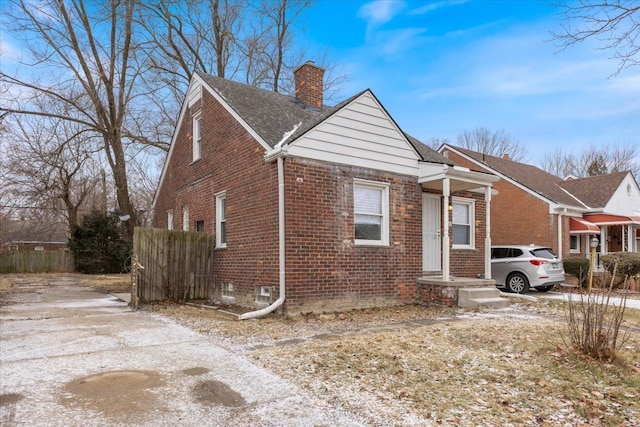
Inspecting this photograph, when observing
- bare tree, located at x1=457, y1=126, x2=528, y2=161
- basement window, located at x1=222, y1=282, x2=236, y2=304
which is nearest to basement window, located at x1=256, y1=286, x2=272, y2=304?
basement window, located at x1=222, y1=282, x2=236, y2=304

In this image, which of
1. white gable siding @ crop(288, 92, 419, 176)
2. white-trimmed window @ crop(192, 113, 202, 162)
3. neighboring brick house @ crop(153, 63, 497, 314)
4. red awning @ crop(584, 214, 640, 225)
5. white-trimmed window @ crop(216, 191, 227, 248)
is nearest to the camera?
neighboring brick house @ crop(153, 63, 497, 314)

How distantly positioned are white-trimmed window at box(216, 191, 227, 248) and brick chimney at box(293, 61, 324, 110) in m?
4.34

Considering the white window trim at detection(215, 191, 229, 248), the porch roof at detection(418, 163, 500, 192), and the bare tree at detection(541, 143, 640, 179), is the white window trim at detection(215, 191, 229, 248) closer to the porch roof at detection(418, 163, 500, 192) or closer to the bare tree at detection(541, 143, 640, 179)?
the porch roof at detection(418, 163, 500, 192)

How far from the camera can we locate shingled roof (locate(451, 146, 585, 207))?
18.4 m

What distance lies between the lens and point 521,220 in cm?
1841

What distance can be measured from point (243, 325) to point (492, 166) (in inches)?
639

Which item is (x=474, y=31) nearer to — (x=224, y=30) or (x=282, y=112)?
(x=282, y=112)

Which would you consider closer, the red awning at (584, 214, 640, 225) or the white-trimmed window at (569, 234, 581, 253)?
the red awning at (584, 214, 640, 225)

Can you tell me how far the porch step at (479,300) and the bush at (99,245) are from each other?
2212cm

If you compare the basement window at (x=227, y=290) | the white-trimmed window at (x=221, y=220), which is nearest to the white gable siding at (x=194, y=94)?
the white-trimmed window at (x=221, y=220)

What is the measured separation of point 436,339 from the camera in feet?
20.6

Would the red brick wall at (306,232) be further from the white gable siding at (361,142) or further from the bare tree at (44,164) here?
the bare tree at (44,164)

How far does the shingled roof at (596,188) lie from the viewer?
1953 cm

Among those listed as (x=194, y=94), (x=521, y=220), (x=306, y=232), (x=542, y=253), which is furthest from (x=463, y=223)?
(x=194, y=94)
